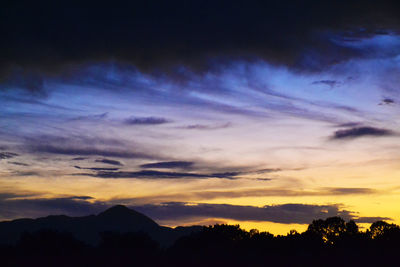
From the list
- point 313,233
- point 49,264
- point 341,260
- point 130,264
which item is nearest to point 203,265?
point 130,264

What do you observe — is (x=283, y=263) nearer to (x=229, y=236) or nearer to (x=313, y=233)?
(x=313, y=233)

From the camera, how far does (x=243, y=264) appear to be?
64.9 m

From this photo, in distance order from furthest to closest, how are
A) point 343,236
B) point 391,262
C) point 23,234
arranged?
point 23,234, point 343,236, point 391,262

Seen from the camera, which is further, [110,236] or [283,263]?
[110,236]

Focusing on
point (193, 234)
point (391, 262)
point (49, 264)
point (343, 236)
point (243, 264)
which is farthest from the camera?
point (193, 234)

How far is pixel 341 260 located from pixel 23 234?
9232 cm

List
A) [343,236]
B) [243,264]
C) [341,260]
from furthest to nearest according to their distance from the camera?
[343,236] → [243,264] → [341,260]

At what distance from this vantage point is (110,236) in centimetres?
12262

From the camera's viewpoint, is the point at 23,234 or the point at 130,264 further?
the point at 23,234

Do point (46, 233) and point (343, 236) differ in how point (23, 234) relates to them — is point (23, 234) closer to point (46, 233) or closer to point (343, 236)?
point (46, 233)

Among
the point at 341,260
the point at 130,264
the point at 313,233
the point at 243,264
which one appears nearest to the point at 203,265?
the point at 243,264

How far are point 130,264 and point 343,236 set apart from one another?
220 feet

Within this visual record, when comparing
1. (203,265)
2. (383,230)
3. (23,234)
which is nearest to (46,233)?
(23,234)

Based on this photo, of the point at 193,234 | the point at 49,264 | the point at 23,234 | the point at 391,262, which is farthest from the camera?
the point at 193,234
